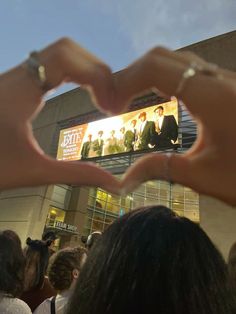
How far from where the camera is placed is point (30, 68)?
254 mm

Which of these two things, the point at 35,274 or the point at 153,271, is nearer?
the point at 153,271

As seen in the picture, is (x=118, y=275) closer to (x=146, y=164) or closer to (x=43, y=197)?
(x=146, y=164)

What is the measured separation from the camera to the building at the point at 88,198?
12.0ft

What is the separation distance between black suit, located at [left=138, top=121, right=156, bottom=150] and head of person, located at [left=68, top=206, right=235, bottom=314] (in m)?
3.71

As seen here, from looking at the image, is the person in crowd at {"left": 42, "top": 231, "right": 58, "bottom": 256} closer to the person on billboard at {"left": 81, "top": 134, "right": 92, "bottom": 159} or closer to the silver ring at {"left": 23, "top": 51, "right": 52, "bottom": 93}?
the silver ring at {"left": 23, "top": 51, "right": 52, "bottom": 93}

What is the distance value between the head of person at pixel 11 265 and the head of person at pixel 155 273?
0.66m

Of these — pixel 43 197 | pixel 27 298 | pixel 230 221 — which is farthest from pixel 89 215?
pixel 27 298

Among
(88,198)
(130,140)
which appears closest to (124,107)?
(130,140)

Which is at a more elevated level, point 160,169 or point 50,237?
point 50,237

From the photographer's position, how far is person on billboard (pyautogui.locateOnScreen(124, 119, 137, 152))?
4.46 metres

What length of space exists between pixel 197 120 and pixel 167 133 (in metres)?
3.95

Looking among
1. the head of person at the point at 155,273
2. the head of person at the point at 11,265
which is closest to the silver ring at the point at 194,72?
the head of person at the point at 155,273

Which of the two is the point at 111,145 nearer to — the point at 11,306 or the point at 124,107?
the point at 11,306

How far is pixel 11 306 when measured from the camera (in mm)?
1045
